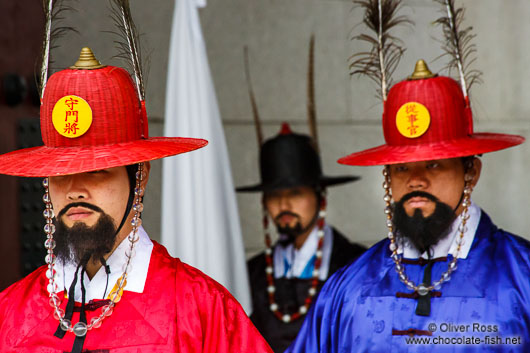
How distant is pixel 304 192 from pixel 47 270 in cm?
198

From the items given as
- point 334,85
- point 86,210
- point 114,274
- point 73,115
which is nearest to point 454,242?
point 114,274

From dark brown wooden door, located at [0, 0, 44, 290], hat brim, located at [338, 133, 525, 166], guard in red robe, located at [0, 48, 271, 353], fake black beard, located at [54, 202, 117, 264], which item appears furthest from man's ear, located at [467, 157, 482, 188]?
dark brown wooden door, located at [0, 0, 44, 290]

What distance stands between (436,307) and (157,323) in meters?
1.05

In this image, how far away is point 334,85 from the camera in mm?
5867

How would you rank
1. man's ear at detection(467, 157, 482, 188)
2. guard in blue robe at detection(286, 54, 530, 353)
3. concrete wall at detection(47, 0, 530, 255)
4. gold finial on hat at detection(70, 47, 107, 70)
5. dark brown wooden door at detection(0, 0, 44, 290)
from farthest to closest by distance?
concrete wall at detection(47, 0, 530, 255)
dark brown wooden door at detection(0, 0, 44, 290)
man's ear at detection(467, 157, 482, 188)
guard in blue robe at detection(286, 54, 530, 353)
gold finial on hat at detection(70, 47, 107, 70)

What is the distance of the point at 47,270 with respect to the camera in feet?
9.03

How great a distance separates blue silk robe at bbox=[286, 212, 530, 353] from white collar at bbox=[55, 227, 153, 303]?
0.80m

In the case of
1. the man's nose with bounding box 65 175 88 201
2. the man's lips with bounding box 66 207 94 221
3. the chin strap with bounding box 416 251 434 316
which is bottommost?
the chin strap with bounding box 416 251 434 316

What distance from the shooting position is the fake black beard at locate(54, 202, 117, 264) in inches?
99.9

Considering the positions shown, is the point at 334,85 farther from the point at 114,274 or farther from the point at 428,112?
the point at 114,274

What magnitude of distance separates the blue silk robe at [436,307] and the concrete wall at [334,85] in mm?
2137

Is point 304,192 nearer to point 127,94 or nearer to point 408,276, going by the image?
point 408,276

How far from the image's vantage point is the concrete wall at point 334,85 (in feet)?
17.8

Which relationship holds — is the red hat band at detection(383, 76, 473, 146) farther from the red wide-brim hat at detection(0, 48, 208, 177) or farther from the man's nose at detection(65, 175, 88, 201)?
the man's nose at detection(65, 175, 88, 201)
